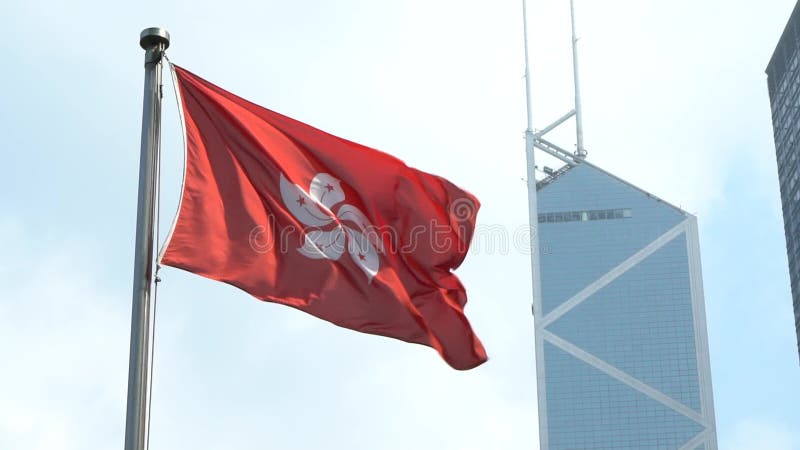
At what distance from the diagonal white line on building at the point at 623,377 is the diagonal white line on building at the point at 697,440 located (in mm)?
906

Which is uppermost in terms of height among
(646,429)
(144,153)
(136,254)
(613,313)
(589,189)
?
(589,189)

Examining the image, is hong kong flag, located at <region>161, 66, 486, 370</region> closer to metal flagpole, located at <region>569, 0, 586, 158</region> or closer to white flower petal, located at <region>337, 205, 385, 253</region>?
white flower petal, located at <region>337, 205, 385, 253</region>

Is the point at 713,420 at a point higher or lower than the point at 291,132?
higher

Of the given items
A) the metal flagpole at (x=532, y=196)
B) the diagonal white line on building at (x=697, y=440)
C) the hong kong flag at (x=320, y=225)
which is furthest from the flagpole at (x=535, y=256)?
the hong kong flag at (x=320, y=225)

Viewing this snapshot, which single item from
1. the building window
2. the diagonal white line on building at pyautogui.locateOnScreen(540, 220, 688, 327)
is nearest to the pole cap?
the diagonal white line on building at pyautogui.locateOnScreen(540, 220, 688, 327)

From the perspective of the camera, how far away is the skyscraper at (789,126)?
132125mm

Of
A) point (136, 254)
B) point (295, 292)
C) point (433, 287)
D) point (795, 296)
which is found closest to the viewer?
point (136, 254)

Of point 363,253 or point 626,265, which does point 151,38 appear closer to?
point 363,253

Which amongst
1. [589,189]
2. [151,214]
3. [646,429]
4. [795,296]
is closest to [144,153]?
[151,214]

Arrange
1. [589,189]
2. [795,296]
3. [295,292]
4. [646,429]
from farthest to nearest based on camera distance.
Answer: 1. [589,189]
2. [646,429]
3. [795,296]
4. [295,292]

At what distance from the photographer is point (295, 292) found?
38.9ft

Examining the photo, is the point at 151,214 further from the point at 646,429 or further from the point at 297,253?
the point at 646,429

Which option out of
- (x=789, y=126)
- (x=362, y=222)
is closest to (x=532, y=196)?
(x=789, y=126)

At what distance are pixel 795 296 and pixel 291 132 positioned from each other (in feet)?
410
